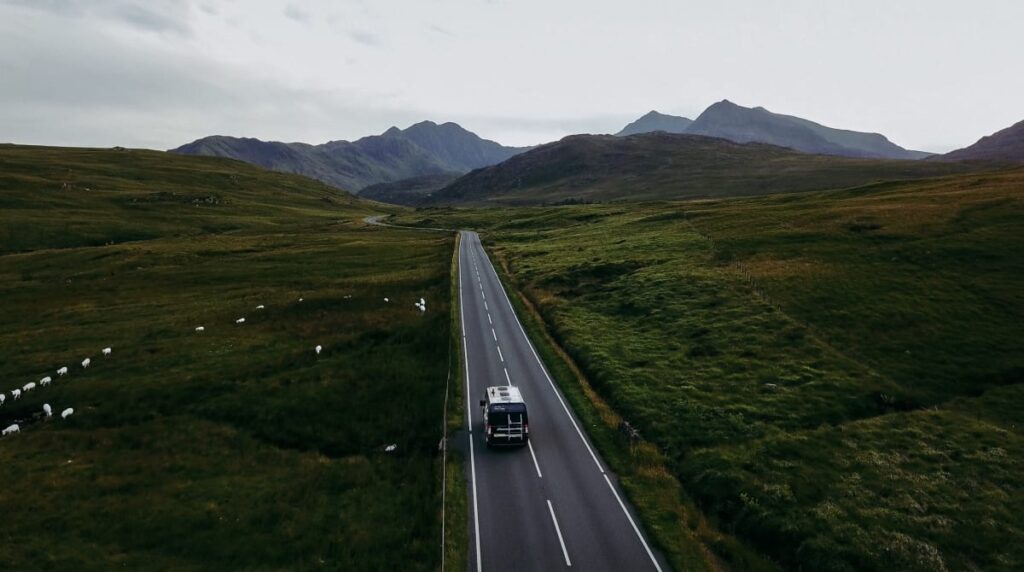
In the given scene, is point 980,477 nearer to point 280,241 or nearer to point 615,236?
point 615,236

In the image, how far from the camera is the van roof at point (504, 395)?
109 feet

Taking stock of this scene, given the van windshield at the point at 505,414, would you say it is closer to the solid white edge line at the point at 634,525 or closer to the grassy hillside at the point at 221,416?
the grassy hillside at the point at 221,416

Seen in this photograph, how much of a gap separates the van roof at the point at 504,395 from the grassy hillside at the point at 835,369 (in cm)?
847

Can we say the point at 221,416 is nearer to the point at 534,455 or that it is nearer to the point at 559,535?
the point at 534,455

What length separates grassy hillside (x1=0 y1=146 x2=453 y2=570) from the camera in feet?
78.8

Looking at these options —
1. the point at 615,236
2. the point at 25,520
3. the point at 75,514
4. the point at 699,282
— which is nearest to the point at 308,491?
the point at 75,514

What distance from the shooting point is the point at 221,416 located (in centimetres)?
3612

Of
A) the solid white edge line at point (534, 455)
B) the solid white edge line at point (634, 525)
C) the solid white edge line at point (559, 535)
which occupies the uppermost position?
the solid white edge line at point (534, 455)

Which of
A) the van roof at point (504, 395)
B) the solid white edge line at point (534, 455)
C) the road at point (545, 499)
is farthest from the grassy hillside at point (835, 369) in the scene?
the van roof at point (504, 395)

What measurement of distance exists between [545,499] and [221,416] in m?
24.5

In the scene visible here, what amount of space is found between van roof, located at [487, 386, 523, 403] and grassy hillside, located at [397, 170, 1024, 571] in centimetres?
847

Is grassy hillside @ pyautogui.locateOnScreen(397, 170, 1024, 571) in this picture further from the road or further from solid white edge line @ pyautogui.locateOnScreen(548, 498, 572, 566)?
solid white edge line @ pyautogui.locateOnScreen(548, 498, 572, 566)

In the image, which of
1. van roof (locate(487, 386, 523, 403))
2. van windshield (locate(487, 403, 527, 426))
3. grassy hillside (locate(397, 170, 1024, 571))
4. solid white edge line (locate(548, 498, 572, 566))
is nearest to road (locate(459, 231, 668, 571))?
solid white edge line (locate(548, 498, 572, 566))

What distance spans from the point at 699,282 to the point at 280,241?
96.6m
